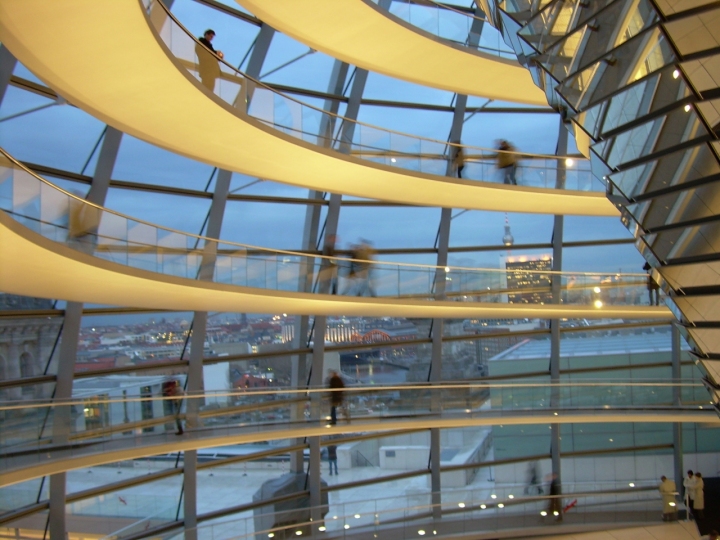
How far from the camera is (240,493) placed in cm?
1945

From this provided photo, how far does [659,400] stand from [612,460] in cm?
414

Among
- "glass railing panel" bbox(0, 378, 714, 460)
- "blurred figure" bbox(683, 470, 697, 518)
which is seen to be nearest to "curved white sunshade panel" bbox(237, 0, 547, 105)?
"glass railing panel" bbox(0, 378, 714, 460)

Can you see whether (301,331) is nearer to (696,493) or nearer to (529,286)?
(529,286)

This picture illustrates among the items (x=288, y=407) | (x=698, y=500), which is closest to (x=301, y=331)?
(x=288, y=407)

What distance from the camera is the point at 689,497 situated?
1992 centimetres

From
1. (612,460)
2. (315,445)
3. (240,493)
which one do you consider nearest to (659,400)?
(612,460)

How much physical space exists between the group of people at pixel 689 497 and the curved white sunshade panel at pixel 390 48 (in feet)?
34.2

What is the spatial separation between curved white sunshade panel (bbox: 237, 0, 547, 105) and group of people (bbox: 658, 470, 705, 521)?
10.4 metres

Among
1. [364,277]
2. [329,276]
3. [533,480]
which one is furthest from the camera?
[533,480]

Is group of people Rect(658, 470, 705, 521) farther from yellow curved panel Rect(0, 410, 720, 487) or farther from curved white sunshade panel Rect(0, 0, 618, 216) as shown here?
curved white sunshade panel Rect(0, 0, 618, 216)

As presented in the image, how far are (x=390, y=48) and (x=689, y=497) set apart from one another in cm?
1389

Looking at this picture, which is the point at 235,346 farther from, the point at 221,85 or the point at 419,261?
the point at 221,85

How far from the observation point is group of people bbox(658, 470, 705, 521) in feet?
63.7

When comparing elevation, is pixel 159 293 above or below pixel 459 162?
below
